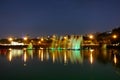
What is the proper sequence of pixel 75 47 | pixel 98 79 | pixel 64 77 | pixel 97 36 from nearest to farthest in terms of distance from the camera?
1. pixel 98 79
2. pixel 64 77
3. pixel 75 47
4. pixel 97 36

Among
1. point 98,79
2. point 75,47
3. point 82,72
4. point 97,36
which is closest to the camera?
point 98,79

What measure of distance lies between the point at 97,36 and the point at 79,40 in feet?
192

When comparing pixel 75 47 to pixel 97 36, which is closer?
pixel 75 47

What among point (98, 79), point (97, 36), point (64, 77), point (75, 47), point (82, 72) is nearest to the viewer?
point (98, 79)

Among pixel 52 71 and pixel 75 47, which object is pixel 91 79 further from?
pixel 75 47

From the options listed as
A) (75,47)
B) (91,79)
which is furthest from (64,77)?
(75,47)

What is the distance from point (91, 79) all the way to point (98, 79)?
579 millimetres

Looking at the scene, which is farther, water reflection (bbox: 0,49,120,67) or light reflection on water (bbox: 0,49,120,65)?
light reflection on water (bbox: 0,49,120,65)

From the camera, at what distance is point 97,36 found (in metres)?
157

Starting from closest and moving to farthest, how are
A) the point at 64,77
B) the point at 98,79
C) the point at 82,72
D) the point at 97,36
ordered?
1. the point at 98,79
2. the point at 64,77
3. the point at 82,72
4. the point at 97,36

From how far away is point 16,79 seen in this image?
27500 mm

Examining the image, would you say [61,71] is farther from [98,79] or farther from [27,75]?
[98,79]

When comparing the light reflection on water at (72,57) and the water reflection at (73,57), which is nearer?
the water reflection at (73,57)

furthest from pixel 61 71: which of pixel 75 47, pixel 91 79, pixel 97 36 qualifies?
pixel 97 36
